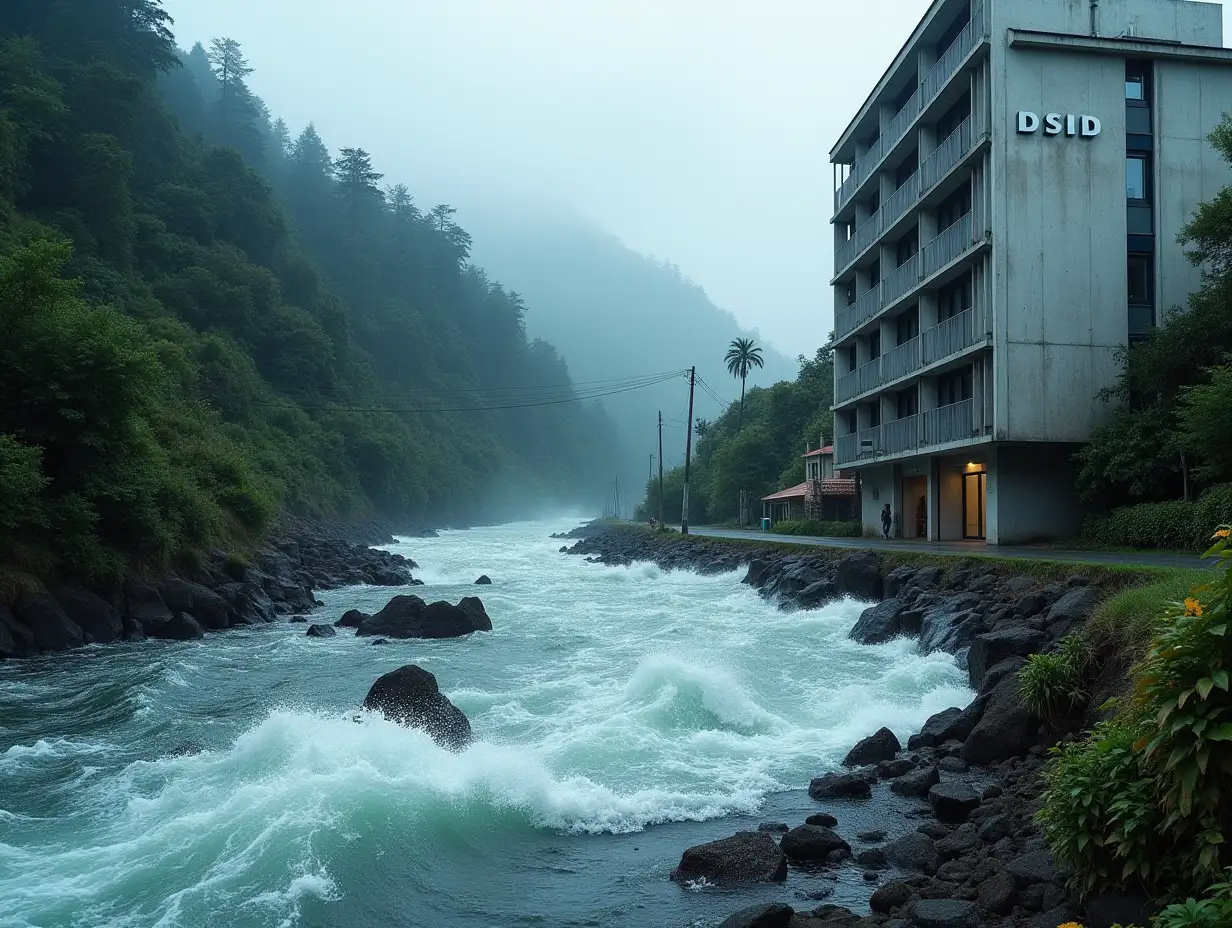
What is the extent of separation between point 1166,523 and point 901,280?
15727 mm

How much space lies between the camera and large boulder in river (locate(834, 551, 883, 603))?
2247cm

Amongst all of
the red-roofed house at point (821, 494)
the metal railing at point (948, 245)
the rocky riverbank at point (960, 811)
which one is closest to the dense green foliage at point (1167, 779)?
the rocky riverbank at point (960, 811)

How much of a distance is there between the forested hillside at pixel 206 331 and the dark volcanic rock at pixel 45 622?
0.94 m

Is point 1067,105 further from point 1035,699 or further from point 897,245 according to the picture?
point 1035,699

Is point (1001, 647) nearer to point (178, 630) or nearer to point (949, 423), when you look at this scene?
point (178, 630)

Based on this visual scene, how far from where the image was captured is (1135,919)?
4852 millimetres

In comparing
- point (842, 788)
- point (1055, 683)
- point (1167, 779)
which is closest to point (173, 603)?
point (842, 788)

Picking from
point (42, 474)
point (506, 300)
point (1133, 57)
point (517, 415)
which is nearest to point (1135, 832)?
point (42, 474)

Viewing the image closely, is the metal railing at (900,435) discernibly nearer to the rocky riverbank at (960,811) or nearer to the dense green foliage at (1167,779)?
the rocky riverbank at (960,811)

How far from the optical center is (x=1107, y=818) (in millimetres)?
5180

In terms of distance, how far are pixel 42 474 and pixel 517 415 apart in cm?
12889

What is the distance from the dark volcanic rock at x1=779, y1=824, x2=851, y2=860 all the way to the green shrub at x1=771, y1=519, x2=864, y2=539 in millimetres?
34657

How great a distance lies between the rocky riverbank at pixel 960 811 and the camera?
5914 mm

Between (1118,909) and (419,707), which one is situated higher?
(1118,909)
